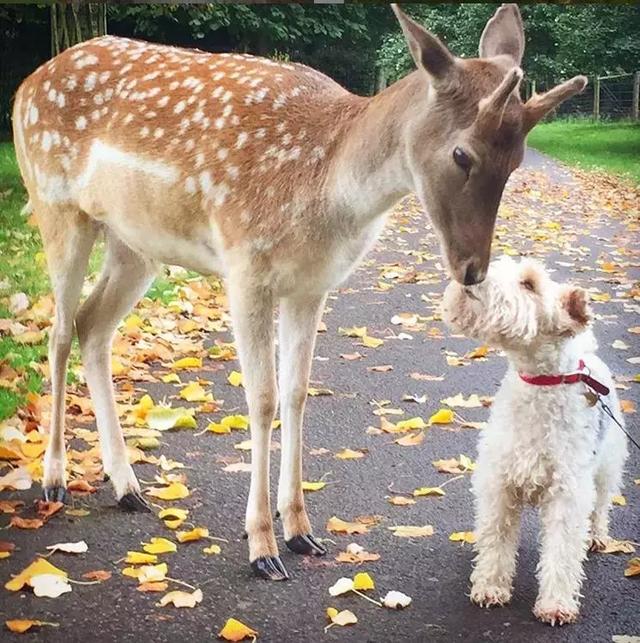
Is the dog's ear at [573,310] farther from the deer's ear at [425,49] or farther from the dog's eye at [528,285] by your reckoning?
the deer's ear at [425,49]

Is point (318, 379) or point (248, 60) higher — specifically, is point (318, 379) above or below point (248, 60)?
below

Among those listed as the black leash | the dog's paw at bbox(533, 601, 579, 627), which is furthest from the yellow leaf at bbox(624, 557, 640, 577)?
the black leash

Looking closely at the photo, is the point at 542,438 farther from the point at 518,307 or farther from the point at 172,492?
the point at 172,492

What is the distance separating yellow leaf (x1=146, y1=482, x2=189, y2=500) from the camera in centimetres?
242

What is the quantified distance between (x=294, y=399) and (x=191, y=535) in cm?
37

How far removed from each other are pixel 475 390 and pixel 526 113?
69cm

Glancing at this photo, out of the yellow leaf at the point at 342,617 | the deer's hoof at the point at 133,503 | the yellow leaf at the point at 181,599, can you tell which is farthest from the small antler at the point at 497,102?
the deer's hoof at the point at 133,503

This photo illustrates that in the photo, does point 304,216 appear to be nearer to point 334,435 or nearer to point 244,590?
point 334,435

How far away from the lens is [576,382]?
211cm

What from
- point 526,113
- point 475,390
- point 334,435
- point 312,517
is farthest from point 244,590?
point 526,113

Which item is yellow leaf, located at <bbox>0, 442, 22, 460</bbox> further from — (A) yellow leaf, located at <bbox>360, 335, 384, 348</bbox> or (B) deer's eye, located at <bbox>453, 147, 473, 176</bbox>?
(B) deer's eye, located at <bbox>453, 147, 473, 176</bbox>

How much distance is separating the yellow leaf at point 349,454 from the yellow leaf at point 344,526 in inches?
6.3

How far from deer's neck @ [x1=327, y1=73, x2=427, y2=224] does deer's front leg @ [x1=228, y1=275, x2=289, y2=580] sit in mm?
274

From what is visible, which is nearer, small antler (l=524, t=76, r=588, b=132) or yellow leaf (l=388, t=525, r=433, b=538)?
small antler (l=524, t=76, r=588, b=132)
